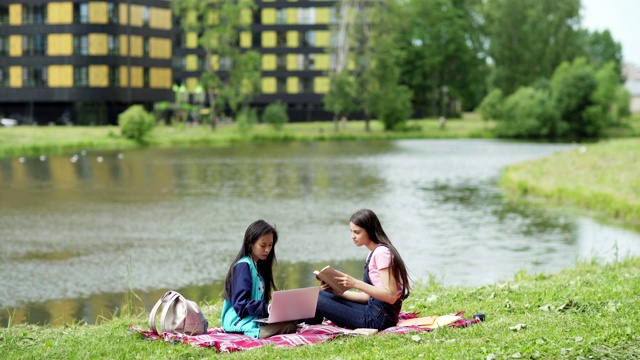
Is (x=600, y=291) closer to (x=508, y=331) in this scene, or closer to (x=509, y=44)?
(x=508, y=331)

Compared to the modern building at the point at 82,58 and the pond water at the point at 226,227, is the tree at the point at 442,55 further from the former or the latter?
the pond water at the point at 226,227

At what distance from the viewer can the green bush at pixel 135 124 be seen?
66562 mm

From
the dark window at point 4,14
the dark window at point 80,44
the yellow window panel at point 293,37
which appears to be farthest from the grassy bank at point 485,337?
the yellow window panel at point 293,37

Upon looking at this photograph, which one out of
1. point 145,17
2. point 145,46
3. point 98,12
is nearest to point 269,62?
point 145,46

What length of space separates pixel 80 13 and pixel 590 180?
56.5 m

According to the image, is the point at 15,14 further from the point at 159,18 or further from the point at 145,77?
the point at 159,18

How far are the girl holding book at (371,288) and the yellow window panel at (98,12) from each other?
74.9 m

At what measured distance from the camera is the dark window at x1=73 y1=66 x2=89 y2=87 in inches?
3226

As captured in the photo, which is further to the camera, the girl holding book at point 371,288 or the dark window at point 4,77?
the dark window at point 4,77

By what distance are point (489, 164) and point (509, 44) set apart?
50943 mm

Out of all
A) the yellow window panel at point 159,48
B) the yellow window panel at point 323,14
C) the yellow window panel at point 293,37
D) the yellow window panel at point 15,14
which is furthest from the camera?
the yellow window panel at point 293,37

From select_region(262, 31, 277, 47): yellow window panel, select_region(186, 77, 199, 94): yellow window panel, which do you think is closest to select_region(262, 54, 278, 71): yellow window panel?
select_region(262, 31, 277, 47): yellow window panel

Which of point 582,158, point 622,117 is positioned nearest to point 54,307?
point 582,158

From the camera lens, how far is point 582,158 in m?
41.3
